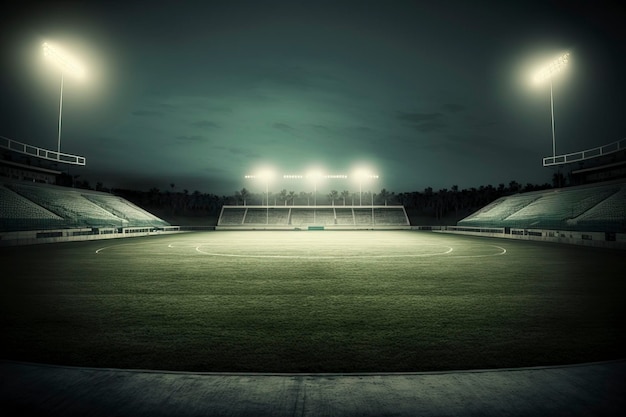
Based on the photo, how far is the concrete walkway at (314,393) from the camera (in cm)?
333

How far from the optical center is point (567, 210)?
33.9 m

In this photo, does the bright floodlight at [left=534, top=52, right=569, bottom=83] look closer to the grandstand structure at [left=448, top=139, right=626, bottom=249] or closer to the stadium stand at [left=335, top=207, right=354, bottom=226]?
the grandstand structure at [left=448, top=139, right=626, bottom=249]

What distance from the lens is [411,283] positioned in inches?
410

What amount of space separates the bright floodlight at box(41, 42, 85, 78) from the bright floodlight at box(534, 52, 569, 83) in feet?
157

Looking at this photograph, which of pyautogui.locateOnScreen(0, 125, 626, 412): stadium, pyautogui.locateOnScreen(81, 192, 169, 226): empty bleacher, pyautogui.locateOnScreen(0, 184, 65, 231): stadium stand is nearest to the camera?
pyautogui.locateOnScreen(0, 125, 626, 412): stadium

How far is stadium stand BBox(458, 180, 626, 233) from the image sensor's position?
2673 centimetres

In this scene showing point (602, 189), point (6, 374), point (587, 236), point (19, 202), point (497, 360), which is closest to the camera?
point (6, 374)

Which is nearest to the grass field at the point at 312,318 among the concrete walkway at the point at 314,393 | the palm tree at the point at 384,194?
the concrete walkway at the point at 314,393

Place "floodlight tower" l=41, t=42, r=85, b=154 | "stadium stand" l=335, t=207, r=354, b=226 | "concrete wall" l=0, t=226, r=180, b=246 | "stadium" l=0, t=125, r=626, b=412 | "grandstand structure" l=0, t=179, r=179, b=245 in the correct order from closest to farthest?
"stadium" l=0, t=125, r=626, b=412
"concrete wall" l=0, t=226, r=180, b=246
"grandstand structure" l=0, t=179, r=179, b=245
"floodlight tower" l=41, t=42, r=85, b=154
"stadium stand" l=335, t=207, r=354, b=226

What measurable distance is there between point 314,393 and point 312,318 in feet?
10.0

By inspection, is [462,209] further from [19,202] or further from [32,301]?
[32,301]

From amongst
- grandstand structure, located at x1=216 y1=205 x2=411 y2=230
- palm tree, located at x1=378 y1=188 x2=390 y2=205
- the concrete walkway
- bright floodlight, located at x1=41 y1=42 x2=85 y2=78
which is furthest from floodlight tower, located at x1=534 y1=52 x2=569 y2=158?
palm tree, located at x1=378 y1=188 x2=390 y2=205

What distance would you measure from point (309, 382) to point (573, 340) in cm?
423

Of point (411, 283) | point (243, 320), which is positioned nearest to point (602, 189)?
point (411, 283)
